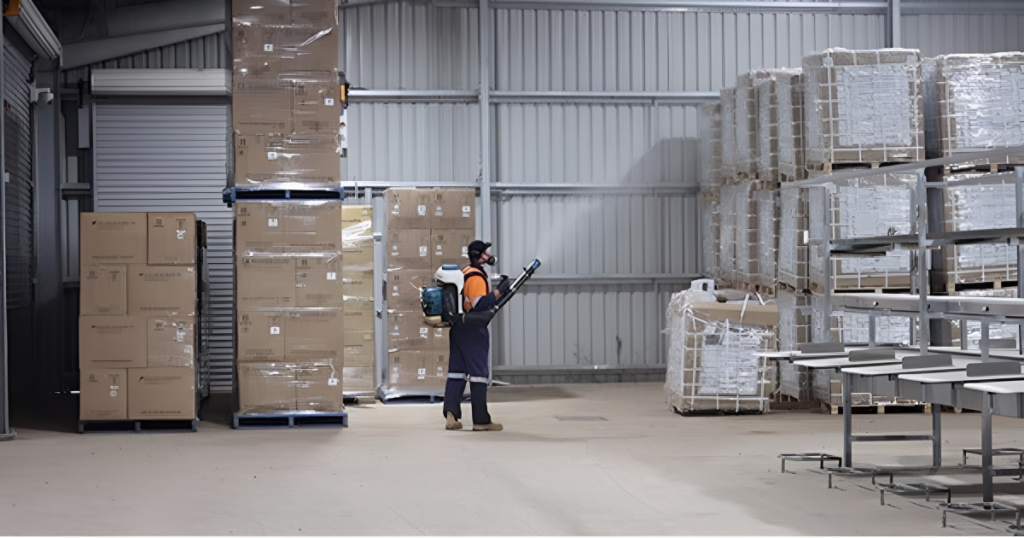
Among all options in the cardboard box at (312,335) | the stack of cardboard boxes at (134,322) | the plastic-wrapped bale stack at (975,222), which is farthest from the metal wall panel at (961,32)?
the stack of cardboard boxes at (134,322)

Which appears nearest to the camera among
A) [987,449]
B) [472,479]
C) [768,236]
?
[987,449]

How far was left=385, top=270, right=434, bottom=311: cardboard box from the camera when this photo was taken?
36.1 feet

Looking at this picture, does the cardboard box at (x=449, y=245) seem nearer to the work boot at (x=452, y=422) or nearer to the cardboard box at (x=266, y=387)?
the work boot at (x=452, y=422)

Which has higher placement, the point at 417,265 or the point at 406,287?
the point at 417,265

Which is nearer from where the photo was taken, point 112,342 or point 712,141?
point 112,342

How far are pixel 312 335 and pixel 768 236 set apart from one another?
4.80 metres

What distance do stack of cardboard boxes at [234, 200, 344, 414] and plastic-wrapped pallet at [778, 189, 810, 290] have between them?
4407 millimetres

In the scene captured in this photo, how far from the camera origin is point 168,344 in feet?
29.1

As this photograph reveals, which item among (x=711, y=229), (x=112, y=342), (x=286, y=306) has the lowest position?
(x=112, y=342)

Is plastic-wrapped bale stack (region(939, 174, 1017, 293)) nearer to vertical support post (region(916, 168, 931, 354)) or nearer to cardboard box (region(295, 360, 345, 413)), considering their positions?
vertical support post (region(916, 168, 931, 354))

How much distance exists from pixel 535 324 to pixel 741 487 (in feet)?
22.4

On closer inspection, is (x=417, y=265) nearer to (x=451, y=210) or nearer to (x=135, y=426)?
(x=451, y=210)

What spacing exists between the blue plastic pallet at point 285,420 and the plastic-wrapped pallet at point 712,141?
5560mm

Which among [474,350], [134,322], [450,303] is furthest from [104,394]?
[474,350]
